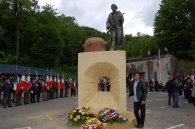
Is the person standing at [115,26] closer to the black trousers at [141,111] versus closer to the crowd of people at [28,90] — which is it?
the black trousers at [141,111]

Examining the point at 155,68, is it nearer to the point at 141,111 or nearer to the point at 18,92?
the point at 18,92

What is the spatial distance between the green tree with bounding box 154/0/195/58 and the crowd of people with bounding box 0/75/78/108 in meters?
35.9

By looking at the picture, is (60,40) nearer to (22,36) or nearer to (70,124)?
(22,36)

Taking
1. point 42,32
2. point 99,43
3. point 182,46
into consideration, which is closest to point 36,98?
point 99,43

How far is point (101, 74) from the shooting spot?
48.2 ft

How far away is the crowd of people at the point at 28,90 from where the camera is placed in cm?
2205

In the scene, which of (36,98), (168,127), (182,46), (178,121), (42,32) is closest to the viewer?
(168,127)

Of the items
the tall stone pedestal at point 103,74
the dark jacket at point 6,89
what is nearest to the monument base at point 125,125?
the tall stone pedestal at point 103,74

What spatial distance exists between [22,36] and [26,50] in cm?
285

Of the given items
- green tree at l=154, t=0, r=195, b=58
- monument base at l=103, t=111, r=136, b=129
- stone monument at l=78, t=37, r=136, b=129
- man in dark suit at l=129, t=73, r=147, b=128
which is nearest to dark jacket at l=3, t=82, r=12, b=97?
stone monument at l=78, t=37, r=136, b=129

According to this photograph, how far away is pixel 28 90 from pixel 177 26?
45.0 metres

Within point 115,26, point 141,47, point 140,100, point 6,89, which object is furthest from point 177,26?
point 140,100

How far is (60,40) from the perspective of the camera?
196 feet

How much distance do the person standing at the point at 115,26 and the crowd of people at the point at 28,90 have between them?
8058mm
